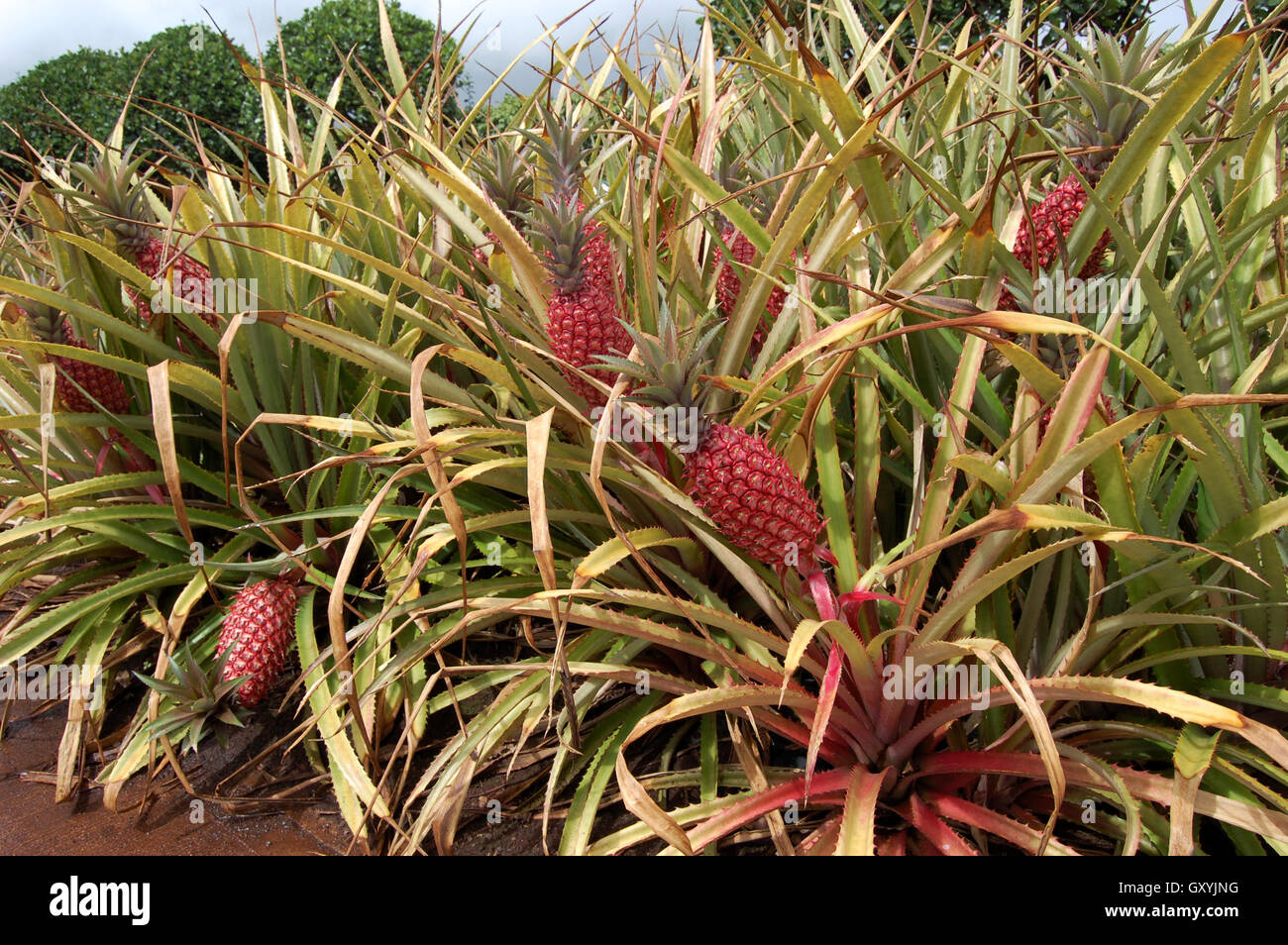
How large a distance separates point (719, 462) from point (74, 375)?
64.3 inches

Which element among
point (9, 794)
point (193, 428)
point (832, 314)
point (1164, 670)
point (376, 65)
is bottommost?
point (9, 794)

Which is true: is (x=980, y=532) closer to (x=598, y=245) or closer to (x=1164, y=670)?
(x=1164, y=670)

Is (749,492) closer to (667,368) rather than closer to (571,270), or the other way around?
(667,368)

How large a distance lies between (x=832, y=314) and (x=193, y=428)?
59.9 inches

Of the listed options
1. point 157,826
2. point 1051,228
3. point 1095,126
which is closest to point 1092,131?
point 1095,126

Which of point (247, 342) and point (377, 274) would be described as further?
point (377, 274)

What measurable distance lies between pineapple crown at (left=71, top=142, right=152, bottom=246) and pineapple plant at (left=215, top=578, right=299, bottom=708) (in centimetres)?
89

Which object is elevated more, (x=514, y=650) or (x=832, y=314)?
(x=832, y=314)

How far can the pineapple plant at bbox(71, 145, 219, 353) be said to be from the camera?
1789 millimetres

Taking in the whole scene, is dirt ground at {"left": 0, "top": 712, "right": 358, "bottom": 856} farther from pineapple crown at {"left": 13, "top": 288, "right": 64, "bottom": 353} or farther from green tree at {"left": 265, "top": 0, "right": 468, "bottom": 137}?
green tree at {"left": 265, "top": 0, "right": 468, "bottom": 137}

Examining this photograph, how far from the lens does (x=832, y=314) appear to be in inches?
61.9

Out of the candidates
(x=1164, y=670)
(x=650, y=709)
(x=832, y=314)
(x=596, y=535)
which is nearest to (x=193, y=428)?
(x=596, y=535)

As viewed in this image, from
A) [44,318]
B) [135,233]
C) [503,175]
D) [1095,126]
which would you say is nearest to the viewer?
[1095,126]

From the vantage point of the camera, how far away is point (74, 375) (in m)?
Answer: 1.82
